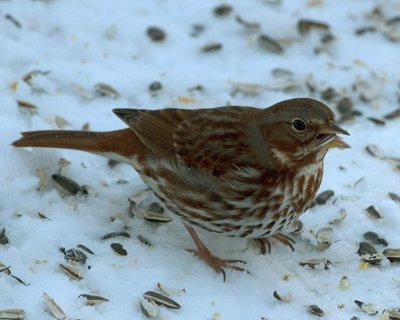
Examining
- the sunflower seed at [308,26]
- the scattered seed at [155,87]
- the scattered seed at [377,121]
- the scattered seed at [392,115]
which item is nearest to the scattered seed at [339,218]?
the scattered seed at [377,121]

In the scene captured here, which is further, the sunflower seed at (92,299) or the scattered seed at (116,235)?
the scattered seed at (116,235)

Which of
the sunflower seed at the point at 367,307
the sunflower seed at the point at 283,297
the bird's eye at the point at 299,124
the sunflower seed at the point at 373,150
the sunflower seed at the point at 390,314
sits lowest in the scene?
the sunflower seed at the point at 390,314

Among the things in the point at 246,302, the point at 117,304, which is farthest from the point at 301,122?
the point at 117,304

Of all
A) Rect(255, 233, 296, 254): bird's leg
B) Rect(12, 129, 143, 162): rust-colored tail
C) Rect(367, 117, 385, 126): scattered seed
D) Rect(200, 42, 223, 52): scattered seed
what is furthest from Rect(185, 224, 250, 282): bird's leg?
Rect(200, 42, 223, 52): scattered seed

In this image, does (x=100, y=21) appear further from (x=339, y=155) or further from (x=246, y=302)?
(x=246, y=302)

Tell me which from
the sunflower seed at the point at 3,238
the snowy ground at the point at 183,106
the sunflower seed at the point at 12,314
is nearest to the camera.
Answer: the sunflower seed at the point at 12,314

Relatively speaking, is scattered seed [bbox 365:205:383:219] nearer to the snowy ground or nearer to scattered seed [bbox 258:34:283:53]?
the snowy ground

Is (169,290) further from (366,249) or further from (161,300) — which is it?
(366,249)

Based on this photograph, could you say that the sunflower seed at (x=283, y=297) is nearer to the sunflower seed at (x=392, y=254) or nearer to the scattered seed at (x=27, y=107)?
the sunflower seed at (x=392, y=254)

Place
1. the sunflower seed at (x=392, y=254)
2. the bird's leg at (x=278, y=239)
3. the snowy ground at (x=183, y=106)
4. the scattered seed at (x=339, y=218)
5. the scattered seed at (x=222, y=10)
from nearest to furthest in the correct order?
the snowy ground at (x=183, y=106) < the sunflower seed at (x=392, y=254) < the bird's leg at (x=278, y=239) < the scattered seed at (x=339, y=218) < the scattered seed at (x=222, y=10)
